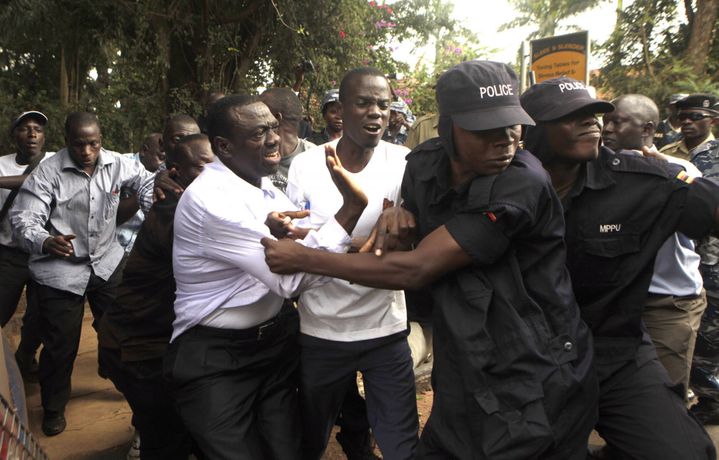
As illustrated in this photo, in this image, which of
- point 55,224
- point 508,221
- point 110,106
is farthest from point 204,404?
point 110,106

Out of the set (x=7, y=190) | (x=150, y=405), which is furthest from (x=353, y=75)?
(x=7, y=190)

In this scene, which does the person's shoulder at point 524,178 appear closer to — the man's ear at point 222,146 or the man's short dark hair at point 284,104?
the man's ear at point 222,146

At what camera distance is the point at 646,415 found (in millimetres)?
2348

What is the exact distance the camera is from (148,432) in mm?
3207

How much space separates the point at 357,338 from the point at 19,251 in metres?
3.28

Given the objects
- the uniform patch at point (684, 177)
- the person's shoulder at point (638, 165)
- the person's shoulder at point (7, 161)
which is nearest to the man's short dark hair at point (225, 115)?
the person's shoulder at point (638, 165)

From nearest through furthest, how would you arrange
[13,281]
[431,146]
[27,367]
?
[431,146] → [13,281] → [27,367]

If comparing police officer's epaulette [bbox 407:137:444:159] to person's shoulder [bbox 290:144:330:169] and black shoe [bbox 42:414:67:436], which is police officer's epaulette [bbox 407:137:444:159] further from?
black shoe [bbox 42:414:67:436]

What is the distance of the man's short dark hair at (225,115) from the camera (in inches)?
110

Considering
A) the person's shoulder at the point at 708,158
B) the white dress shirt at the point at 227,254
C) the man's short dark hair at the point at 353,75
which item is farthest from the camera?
the person's shoulder at the point at 708,158

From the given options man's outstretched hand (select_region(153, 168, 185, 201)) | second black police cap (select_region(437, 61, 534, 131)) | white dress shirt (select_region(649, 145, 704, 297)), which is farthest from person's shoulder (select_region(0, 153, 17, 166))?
white dress shirt (select_region(649, 145, 704, 297))

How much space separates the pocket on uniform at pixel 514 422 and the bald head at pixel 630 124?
7.47ft

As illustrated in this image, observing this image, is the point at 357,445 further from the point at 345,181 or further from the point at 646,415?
the point at 345,181

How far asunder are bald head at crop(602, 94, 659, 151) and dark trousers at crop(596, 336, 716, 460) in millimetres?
1589
